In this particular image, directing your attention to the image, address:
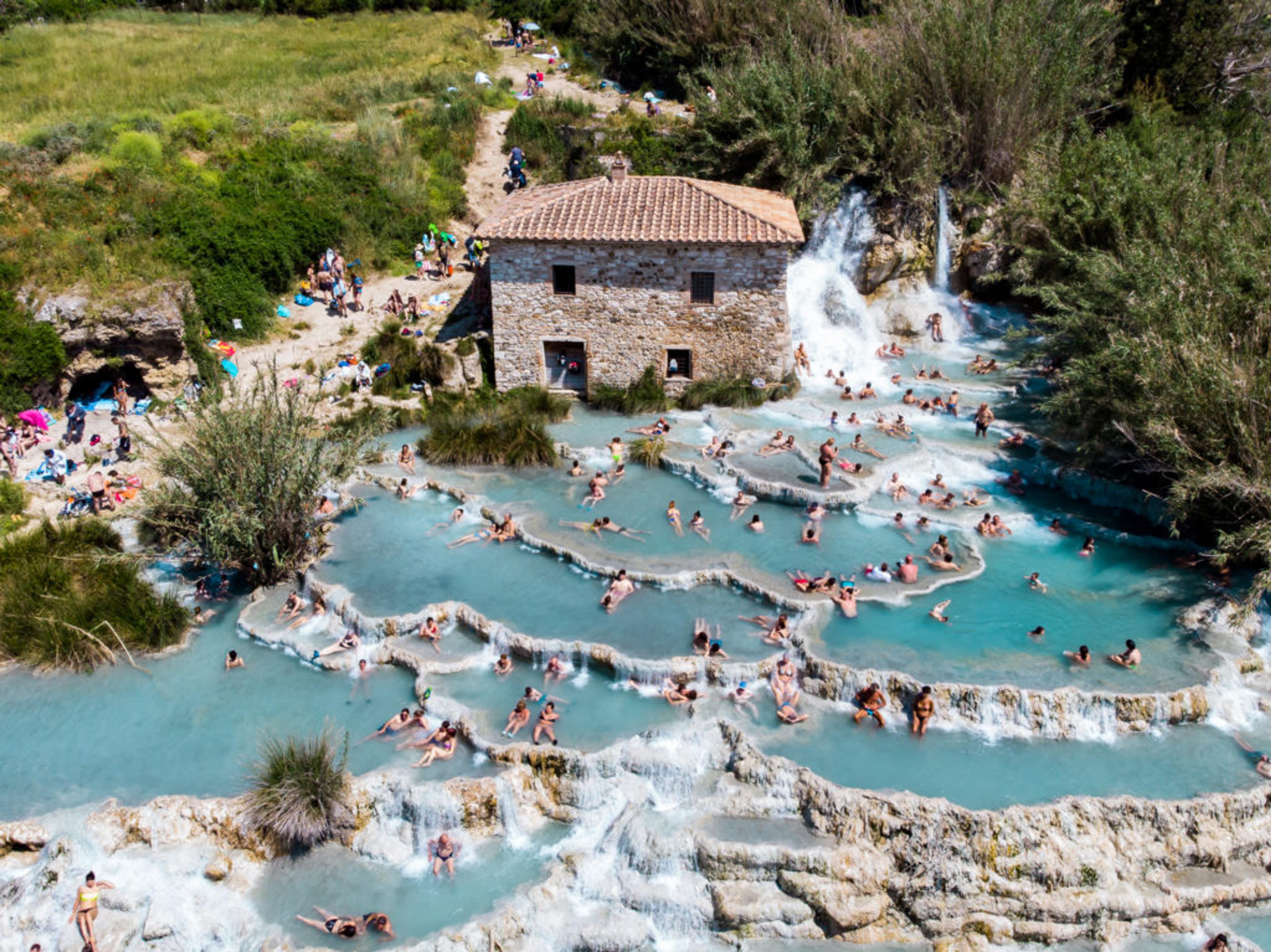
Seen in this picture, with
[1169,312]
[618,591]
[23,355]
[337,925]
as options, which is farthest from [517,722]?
[23,355]

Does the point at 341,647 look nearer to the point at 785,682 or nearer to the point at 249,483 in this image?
the point at 249,483

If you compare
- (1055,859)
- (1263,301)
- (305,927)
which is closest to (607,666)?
(305,927)

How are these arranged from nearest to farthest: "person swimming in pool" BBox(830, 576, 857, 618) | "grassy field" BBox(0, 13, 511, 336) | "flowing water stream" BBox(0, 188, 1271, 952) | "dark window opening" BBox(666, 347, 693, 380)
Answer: "flowing water stream" BBox(0, 188, 1271, 952) < "person swimming in pool" BBox(830, 576, 857, 618) < "dark window opening" BBox(666, 347, 693, 380) < "grassy field" BBox(0, 13, 511, 336)

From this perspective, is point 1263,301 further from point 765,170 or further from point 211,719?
point 211,719

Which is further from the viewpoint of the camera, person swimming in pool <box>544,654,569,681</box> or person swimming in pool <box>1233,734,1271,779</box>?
person swimming in pool <box>544,654,569,681</box>

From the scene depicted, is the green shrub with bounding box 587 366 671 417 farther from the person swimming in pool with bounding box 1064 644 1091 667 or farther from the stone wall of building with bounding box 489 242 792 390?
the person swimming in pool with bounding box 1064 644 1091 667

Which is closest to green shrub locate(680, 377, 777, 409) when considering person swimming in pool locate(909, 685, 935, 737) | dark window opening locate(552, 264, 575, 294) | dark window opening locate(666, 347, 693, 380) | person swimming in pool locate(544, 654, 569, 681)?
dark window opening locate(666, 347, 693, 380)

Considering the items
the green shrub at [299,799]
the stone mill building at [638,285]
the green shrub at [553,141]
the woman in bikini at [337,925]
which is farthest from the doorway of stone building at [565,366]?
the woman in bikini at [337,925]
